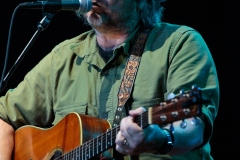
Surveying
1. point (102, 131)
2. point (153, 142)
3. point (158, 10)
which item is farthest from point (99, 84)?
point (153, 142)

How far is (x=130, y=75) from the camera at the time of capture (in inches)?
115

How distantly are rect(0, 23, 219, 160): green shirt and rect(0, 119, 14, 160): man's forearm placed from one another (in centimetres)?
6

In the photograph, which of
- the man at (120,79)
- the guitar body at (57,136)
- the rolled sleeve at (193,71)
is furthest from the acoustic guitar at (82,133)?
the rolled sleeve at (193,71)

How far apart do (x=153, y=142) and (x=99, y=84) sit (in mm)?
941

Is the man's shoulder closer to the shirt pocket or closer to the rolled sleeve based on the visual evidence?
the rolled sleeve

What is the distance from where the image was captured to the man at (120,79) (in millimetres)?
2385

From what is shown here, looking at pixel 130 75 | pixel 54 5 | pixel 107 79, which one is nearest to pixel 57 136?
pixel 107 79

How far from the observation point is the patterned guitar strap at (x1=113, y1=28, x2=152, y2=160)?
282cm

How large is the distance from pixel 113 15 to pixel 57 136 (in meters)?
0.85

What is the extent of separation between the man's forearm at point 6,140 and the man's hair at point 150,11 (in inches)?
46.5

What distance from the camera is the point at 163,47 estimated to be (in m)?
2.91

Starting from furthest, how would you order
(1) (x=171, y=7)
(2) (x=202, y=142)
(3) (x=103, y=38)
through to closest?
(1) (x=171, y=7) < (3) (x=103, y=38) < (2) (x=202, y=142)

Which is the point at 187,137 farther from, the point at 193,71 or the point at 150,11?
the point at 150,11

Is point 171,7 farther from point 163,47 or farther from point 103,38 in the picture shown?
point 163,47
